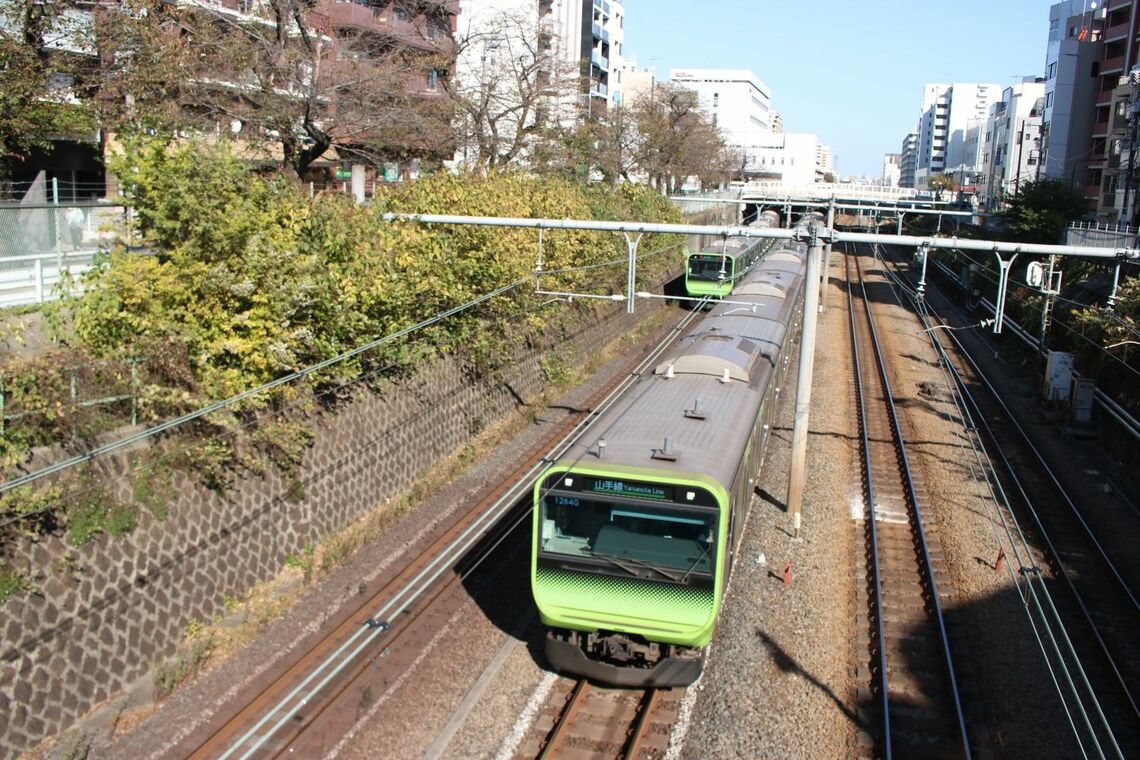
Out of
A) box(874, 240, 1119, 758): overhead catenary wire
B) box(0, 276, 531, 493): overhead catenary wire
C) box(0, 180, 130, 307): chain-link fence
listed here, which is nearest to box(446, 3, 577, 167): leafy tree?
box(0, 180, 130, 307): chain-link fence

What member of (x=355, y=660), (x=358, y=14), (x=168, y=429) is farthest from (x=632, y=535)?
(x=358, y=14)

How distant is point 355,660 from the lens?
959 cm

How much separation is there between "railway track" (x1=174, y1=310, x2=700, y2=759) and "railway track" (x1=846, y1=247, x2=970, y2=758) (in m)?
4.27

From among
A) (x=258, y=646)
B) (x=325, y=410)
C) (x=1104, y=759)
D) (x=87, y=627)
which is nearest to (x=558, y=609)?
(x=258, y=646)

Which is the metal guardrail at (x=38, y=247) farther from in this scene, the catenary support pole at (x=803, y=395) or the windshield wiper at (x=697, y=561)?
the catenary support pole at (x=803, y=395)

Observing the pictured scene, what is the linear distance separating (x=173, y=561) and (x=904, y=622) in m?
8.02

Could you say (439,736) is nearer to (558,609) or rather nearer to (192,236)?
(558,609)

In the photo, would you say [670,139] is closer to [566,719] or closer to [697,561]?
[697,561]

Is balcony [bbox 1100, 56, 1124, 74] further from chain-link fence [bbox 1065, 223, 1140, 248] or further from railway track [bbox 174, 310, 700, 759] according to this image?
railway track [bbox 174, 310, 700, 759]

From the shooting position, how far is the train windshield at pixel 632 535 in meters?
8.26

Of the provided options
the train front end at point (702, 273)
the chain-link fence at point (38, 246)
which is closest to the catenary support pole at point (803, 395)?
the chain-link fence at point (38, 246)

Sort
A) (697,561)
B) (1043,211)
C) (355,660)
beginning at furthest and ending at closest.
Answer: (1043,211), (355,660), (697,561)

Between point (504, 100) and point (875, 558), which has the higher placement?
point (504, 100)

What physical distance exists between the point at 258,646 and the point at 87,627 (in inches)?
67.0
